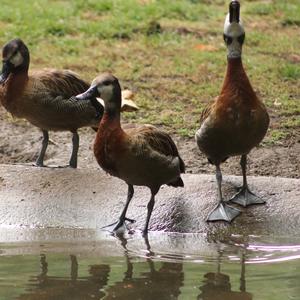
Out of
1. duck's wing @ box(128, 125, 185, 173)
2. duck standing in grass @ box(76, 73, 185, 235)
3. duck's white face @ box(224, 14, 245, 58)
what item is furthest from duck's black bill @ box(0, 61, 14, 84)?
duck's white face @ box(224, 14, 245, 58)

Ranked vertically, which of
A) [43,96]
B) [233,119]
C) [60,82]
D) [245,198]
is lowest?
[245,198]

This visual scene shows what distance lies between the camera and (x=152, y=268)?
6.37 m

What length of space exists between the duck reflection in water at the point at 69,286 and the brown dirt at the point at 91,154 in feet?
8.81

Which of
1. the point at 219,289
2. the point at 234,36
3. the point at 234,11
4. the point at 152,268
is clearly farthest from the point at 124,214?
the point at 234,11

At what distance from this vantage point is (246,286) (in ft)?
19.5

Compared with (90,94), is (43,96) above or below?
above

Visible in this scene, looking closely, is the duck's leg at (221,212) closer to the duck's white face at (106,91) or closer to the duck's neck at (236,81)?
the duck's neck at (236,81)

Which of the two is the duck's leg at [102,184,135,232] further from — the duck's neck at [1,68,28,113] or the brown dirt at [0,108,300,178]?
the brown dirt at [0,108,300,178]

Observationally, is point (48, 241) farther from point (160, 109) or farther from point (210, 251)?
point (160, 109)

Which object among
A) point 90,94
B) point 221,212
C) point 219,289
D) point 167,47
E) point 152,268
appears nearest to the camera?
point 219,289

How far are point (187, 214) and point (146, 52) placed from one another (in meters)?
5.28

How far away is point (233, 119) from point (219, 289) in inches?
63.9

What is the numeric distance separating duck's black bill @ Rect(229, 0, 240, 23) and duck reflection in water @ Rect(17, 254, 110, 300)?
7.16 ft

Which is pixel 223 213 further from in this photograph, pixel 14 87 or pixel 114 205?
pixel 14 87
